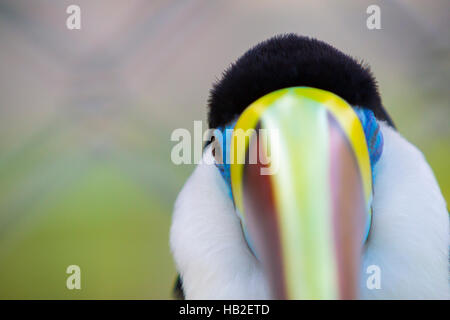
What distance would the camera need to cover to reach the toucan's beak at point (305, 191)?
655mm

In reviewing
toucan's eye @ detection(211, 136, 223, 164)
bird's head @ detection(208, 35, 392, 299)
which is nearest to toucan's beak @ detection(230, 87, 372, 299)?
bird's head @ detection(208, 35, 392, 299)

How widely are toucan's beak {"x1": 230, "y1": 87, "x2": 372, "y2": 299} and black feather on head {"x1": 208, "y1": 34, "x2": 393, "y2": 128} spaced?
0.09m

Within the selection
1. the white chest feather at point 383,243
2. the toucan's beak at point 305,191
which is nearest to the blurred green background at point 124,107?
the white chest feather at point 383,243

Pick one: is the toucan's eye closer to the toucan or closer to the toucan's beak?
the toucan

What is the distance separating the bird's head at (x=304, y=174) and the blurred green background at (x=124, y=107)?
944mm

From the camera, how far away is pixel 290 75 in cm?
88

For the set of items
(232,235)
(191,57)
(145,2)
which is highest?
(145,2)

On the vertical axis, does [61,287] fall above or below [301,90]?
below

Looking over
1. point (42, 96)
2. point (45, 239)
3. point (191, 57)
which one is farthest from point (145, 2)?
point (45, 239)

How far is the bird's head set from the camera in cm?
66
